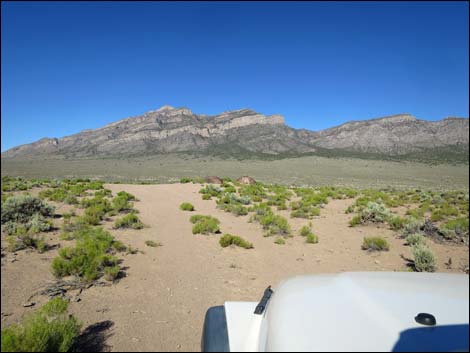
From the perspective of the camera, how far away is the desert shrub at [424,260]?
19.2 ft

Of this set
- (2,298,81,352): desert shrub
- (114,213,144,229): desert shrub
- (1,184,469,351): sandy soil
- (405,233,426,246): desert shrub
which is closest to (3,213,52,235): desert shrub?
(1,184,469,351): sandy soil

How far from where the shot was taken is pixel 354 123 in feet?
484

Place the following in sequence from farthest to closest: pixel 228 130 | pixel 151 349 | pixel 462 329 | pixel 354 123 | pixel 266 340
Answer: pixel 228 130, pixel 354 123, pixel 151 349, pixel 266 340, pixel 462 329

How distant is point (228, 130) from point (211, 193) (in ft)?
499

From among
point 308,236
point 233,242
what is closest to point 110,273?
point 233,242

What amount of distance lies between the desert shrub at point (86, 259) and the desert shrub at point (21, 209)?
1796 millimetres

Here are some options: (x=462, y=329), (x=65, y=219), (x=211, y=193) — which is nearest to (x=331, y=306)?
(x=462, y=329)

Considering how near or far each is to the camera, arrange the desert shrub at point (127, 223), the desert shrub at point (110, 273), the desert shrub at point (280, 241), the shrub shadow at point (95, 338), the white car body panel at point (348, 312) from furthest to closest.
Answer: the desert shrub at point (127, 223) → the desert shrub at point (280, 241) → the desert shrub at point (110, 273) → the shrub shadow at point (95, 338) → the white car body panel at point (348, 312)

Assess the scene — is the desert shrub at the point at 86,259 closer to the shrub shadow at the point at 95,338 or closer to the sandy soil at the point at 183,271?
the sandy soil at the point at 183,271

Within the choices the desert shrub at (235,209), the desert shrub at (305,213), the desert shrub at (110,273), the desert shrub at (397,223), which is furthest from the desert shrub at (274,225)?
the desert shrub at (110,273)

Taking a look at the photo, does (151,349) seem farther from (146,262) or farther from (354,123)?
(354,123)

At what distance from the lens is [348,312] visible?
5.39 feet

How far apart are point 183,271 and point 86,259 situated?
6.39 feet

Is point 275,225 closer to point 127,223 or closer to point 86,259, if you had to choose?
point 127,223
